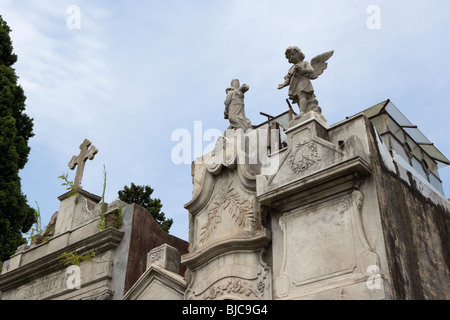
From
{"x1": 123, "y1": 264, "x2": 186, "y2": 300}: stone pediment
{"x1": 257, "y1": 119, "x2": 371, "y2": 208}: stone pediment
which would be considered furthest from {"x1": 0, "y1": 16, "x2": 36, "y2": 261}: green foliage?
{"x1": 257, "y1": 119, "x2": 371, "y2": 208}: stone pediment

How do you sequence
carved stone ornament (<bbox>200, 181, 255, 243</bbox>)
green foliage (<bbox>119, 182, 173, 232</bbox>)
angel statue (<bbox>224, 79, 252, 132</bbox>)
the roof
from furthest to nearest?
green foliage (<bbox>119, 182, 173, 232</bbox>) → the roof → angel statue (<bbox>224, 79, 252, 132</bbox>) → carved stone ornament (<bbox>200, 181, 255, 243</bbox>)

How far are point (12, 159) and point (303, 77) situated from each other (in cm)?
1187

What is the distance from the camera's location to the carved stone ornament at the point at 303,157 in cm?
853

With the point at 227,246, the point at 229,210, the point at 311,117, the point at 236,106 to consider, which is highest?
the point at 236,106

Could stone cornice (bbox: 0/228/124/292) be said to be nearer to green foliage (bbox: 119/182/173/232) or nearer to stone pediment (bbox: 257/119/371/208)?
stone pediment (bbox: 257/119/371/208)

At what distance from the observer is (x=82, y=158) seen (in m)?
15.3

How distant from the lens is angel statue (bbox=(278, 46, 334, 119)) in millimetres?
9758

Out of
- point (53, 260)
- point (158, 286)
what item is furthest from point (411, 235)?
point (53, 260)

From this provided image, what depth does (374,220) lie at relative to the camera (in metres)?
7.70

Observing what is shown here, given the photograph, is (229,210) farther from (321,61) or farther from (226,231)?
(321,61)

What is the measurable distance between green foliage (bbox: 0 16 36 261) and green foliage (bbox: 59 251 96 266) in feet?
16.7

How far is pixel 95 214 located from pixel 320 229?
24.0 feet

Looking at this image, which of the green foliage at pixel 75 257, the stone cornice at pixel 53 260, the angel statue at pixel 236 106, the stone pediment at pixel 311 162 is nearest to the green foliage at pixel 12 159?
the stone cornice at pixel 53 260

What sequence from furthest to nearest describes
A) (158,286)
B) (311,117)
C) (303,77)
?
(158,286)
(303,77)
(311,117)
